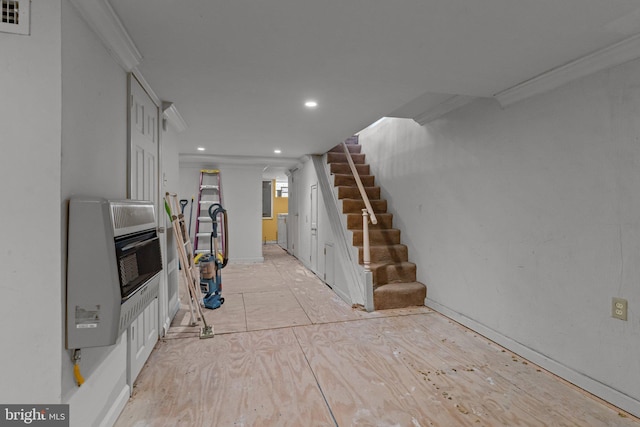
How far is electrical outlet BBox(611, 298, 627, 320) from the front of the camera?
1790 millimetres

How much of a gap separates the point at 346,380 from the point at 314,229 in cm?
346

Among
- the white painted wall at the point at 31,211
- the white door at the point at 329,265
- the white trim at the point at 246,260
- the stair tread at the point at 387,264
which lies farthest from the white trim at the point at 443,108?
the white trim at the point at 246,260

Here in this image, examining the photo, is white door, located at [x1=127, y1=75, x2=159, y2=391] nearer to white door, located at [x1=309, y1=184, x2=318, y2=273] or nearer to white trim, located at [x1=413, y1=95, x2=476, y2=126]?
white trim, located at [x1=413, y1=95, x2=476, y2=126]

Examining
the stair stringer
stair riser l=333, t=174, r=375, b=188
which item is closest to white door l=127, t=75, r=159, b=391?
the stair stringer

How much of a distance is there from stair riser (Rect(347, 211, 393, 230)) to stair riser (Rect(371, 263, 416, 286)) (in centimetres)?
68

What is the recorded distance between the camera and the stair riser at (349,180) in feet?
15.4

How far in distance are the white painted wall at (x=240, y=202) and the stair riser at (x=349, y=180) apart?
7.90 ft

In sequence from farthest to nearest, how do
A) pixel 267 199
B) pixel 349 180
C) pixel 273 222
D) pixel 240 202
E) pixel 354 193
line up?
pixel 273 222
pixel 267 199
pixel 240 202
pixel 349 180
pixel 354 193

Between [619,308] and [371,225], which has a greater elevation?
[371,225]

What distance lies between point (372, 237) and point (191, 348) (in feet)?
8.08

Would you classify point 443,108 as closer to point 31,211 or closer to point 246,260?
point 31,211

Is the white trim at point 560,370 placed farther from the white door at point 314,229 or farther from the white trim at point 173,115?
the white trim at point 173,115

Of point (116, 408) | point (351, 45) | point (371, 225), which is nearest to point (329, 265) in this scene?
point (371, 225)

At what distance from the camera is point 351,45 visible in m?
1.76
